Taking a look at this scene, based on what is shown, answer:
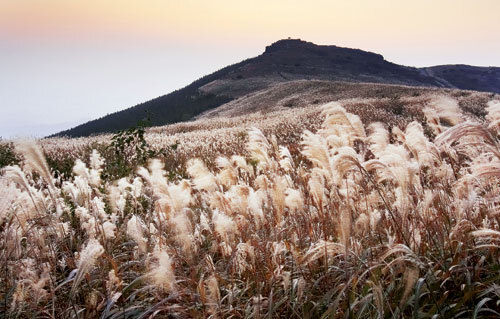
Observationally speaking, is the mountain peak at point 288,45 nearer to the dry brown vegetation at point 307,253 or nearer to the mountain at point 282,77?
the mountain at point 282,77

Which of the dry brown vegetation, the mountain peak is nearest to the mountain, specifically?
the mountain peak

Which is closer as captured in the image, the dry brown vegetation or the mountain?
the dry brown vegetation

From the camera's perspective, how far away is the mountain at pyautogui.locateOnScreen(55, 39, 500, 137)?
69.0 metres

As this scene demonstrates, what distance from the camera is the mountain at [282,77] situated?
226ft

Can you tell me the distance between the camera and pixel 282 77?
8056cm

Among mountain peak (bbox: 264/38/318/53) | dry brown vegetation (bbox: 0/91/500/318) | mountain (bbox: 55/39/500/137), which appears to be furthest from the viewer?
mountain peak (bbox: 264/38/318/53)

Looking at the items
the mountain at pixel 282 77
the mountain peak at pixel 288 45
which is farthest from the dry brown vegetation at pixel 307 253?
the mountain peak at pixel 288 45

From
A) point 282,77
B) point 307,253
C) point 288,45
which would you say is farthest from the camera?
point 288,45

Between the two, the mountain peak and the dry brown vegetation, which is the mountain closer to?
the mountain peak

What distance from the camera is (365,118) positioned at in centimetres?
1944

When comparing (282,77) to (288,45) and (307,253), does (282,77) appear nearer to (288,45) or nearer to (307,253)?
(288,45)

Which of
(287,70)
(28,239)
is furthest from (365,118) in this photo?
(287,70)

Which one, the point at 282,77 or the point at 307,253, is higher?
the point at 282,77

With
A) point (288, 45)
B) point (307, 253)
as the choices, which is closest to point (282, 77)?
point (288, 45)
